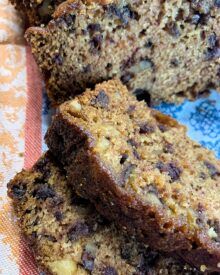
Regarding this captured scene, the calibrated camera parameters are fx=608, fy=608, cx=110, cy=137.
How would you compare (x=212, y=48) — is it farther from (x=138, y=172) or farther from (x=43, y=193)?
(x=43, y=193)

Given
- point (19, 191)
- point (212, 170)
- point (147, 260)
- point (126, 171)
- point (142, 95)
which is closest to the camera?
point (126, 171)

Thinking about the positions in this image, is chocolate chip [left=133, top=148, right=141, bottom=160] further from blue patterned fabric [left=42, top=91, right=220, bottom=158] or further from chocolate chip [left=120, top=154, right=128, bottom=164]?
blue patterned fabric [left=42, top=91, right=220, bottom=158]

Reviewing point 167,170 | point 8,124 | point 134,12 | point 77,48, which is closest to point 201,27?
point 134,12

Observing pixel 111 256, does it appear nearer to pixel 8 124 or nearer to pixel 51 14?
pixel 8 124

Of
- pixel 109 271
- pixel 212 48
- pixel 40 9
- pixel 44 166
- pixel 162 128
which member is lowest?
pixel 109 271

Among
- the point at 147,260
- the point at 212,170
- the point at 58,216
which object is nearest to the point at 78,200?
the point at 58,216
